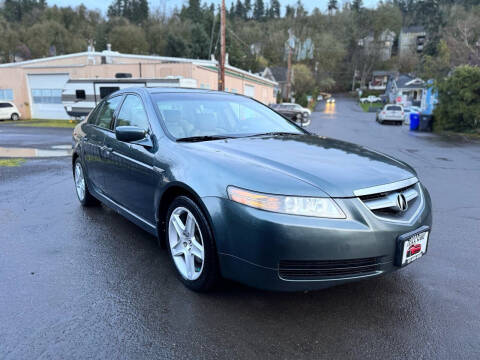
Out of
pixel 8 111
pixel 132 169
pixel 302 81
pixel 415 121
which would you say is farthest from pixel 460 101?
pixel 302 81

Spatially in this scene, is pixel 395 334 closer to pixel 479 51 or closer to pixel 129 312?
pixel 129 312

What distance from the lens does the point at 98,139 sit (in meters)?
4.36

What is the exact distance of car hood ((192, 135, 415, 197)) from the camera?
2484mm

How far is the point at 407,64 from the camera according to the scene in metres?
93.2

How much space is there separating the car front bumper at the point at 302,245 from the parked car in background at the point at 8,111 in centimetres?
2920

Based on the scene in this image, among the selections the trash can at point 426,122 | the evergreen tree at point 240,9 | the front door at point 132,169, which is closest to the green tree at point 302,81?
the trash can at point 426,122

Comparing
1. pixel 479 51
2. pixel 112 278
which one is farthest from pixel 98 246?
pixel 479 51

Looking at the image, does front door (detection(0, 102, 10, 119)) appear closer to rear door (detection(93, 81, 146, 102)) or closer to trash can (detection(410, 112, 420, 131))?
rear door (detection(93, 81, 146, 102))

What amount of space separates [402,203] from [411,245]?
30 centimetres

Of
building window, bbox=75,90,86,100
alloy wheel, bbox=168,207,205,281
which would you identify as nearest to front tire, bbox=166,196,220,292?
alloy wheel, bbox=168,207,205,281

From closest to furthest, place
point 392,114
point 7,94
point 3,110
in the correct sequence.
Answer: point 3,110, point 392,114, point 7,94

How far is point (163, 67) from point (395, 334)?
22.8 metres

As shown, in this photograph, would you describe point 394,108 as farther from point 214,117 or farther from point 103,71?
point 214,117

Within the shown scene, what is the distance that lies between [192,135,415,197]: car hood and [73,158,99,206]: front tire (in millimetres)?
2609
